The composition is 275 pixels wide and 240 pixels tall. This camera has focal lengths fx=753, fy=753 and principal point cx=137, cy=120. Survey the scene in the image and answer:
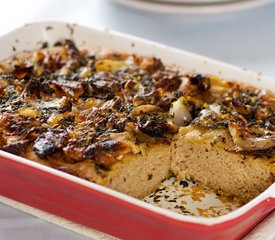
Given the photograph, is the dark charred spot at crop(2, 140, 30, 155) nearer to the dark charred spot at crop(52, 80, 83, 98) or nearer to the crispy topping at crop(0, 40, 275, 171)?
the crispy topping at crop(0, 40, 275, 171)

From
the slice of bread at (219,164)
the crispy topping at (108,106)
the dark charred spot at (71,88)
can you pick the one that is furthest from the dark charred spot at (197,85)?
the dark charred spot at (71,88)

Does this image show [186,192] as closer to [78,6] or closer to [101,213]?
[101,213]

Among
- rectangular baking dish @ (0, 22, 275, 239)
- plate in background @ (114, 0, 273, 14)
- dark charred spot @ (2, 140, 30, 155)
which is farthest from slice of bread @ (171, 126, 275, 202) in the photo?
plate in background @ (114, 0, 273, 14)

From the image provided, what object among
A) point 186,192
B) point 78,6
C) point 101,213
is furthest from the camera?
point 78,6

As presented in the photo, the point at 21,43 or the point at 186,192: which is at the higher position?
the point at 21,43

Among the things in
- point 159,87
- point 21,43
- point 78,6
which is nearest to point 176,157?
point 159,87

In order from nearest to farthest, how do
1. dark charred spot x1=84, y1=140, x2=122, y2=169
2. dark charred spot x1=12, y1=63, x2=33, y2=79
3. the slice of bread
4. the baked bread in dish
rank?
dark charred spot x1=84, y1=140, x2=122, y2=169 → the baked bread in dish → the slice of bread → dark charred spot x1=12, y1=63, x2=33, y2=79

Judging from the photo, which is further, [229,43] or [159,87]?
[229,43]

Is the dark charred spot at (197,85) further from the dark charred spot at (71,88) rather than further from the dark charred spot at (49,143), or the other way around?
the dark charred spot at (49,143)

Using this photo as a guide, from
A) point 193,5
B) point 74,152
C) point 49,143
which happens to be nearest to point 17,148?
point 49,143
